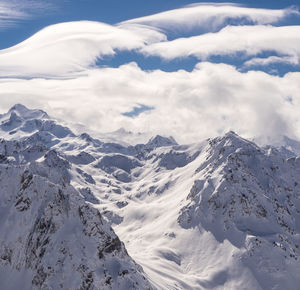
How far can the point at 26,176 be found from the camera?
166125 mm

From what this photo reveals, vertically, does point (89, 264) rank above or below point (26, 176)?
below

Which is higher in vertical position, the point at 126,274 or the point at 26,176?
the point at 26,176

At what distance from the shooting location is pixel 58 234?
15062 cm

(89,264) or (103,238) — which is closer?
(89,264)

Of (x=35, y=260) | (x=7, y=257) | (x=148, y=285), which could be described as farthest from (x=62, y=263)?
(x=148, y=285)

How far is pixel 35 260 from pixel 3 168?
4724 cm

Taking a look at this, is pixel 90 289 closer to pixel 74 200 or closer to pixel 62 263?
pixel 62 263

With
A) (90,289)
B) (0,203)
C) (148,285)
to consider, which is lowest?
(148,285)

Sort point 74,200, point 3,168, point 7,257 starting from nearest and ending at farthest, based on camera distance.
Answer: point 7,257 < point 74,200 < point 3,168

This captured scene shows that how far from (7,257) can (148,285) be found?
4987cm

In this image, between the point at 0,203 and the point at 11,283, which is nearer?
the point at 11,283

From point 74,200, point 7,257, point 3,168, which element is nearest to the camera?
point 7,257

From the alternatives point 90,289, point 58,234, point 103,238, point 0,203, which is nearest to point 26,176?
point 0,203

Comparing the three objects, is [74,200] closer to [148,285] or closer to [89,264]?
[89,264]
